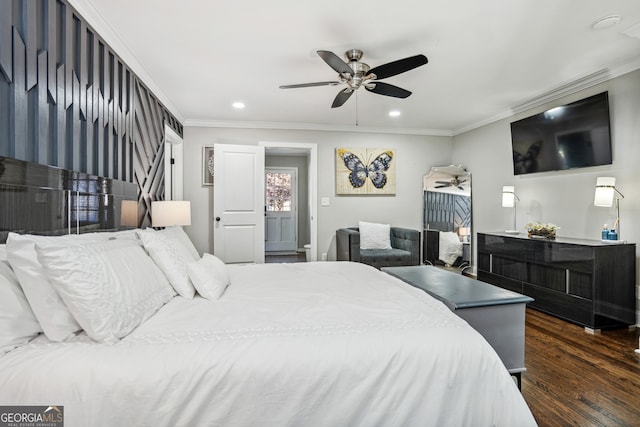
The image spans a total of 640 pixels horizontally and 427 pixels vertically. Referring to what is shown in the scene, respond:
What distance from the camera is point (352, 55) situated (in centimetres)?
266

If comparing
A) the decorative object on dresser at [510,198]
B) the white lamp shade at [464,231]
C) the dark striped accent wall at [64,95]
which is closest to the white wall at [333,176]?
the white lamp shade at [464,231]

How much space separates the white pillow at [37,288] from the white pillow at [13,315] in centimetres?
2

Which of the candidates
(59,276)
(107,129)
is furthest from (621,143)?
(107,129)

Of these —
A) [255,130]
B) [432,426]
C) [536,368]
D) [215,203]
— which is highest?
[255,130]

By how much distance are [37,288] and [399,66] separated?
8.09 ft

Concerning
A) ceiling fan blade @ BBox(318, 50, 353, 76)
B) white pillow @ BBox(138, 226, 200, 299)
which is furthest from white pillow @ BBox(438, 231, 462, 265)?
white pillow @ BBox(138, 226, 200, 299)

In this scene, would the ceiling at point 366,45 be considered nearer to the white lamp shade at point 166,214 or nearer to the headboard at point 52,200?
the headboard at point 52,200

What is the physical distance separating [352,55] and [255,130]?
2558 mm

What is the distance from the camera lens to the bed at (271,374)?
1.00 m

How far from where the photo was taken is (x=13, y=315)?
A: 3.57ft

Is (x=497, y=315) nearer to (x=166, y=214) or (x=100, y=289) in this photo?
(x=100, y=289)

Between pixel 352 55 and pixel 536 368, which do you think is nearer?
pixel 536 368

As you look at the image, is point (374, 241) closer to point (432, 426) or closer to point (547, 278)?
point (547, 278)

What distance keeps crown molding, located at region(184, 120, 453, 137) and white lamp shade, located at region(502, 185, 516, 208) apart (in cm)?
170
